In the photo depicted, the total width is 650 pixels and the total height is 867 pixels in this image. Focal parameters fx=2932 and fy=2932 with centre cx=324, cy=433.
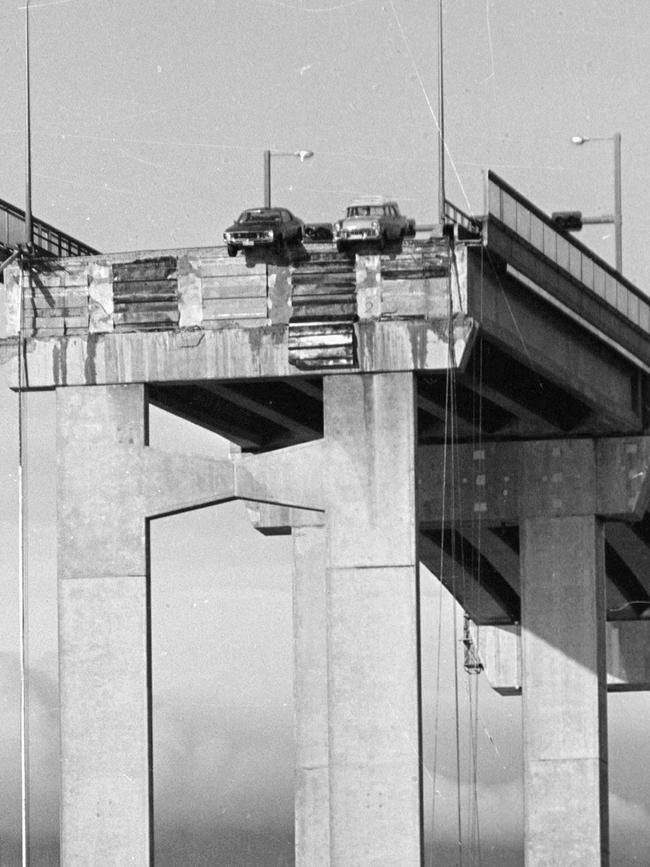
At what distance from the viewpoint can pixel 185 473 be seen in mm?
59844

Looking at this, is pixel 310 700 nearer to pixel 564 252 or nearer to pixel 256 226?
pixel 564 252

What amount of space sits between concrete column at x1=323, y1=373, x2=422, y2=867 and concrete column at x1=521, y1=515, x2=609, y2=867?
16819 millimetres

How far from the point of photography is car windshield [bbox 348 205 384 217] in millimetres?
59125

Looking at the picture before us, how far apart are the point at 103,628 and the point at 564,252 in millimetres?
14246

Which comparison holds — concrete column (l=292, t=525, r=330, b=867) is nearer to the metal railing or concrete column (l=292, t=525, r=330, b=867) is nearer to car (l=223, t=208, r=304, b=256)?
the metal railing

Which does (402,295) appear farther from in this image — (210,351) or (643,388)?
(643,388)

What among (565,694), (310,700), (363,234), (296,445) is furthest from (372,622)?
(310,700)

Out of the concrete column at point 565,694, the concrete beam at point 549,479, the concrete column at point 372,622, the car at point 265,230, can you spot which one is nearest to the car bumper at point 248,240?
the car at point 265,230

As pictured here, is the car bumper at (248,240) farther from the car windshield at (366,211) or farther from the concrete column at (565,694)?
the concrete column at (565,694)

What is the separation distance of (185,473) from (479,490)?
57.4ft

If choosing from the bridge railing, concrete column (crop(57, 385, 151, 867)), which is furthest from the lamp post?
concrete column (crop(57, 385, 151, 867))

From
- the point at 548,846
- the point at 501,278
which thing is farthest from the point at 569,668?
the point at 501,278

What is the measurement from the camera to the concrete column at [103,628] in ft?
192

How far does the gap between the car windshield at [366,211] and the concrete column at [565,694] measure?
57.8 ft
